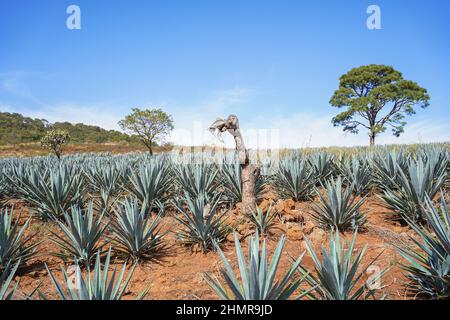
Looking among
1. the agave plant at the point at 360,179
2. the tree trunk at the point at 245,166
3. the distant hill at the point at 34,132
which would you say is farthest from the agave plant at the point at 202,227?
the distant hill at the point at 34,132

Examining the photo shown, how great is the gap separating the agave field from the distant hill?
2177 inches

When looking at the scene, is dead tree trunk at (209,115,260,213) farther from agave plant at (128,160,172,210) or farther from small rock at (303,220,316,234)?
agave plant at (128,160,172,210)

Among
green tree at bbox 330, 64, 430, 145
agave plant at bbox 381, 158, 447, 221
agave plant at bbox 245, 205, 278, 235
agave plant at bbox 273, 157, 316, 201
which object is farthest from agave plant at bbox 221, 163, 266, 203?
green tree at bbox 330, 64, 430, 145

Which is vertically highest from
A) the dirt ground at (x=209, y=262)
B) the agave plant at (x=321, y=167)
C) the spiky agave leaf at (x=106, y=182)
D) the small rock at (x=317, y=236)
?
the agave plant at (x=321, y=167)

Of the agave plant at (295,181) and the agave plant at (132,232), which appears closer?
the agave plant at (132,232)

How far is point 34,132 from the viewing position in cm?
5559

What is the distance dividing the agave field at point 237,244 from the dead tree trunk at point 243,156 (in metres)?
0.18

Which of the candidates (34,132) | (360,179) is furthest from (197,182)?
(34,132)

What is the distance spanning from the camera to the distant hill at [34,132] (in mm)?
51353

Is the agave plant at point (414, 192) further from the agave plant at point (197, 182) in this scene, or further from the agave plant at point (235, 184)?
the agave plant at point (197, 182)

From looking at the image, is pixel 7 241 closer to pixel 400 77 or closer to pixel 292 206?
pixel 292 206

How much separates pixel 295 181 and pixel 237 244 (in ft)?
11.3

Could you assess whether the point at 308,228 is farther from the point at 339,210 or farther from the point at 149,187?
the point at 149,187

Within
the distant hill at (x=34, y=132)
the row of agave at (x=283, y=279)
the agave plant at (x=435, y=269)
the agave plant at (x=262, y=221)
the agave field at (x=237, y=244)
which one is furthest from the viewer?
the distant hill at (x=34, y=132)
